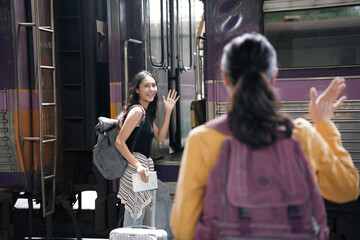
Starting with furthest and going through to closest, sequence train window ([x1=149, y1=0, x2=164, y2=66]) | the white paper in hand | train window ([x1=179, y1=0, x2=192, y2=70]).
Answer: train window ([x1=179, y1=0, x2=192, y2=70])
train window ([x1=149, y1=0, x2=164, y2=66])
the white paper in hand

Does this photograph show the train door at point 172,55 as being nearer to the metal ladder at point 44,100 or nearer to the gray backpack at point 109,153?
the metal ladder at point 44,100

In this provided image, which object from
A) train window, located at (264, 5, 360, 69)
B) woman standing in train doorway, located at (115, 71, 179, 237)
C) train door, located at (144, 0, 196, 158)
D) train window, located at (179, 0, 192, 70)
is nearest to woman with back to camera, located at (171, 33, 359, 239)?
woman standing in train doorway, located at (115, 71, 179, 237)

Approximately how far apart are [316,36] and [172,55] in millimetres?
2337

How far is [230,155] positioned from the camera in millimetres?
1776

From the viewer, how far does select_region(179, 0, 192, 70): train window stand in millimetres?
6418

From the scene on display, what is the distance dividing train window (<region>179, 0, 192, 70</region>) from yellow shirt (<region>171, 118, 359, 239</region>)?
461 cm

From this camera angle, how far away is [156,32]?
5.65 meters

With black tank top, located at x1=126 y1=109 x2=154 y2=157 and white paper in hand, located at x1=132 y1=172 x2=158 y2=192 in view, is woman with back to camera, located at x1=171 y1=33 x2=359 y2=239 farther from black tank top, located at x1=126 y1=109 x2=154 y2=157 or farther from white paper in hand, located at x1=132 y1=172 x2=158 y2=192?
black tank top, located at x1=126 y1=109 x2=154 y2=157

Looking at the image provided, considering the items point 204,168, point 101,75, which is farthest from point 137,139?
point 204,168

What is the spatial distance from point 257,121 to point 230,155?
144mm

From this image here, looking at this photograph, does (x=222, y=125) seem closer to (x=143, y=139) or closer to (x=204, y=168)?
(x=204, y=168)

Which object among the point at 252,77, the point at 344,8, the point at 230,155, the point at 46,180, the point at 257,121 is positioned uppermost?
the point at 344,8

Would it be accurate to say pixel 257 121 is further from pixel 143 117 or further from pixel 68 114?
pixel 68 114

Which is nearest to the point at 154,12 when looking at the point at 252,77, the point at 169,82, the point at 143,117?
the point at 169,82
